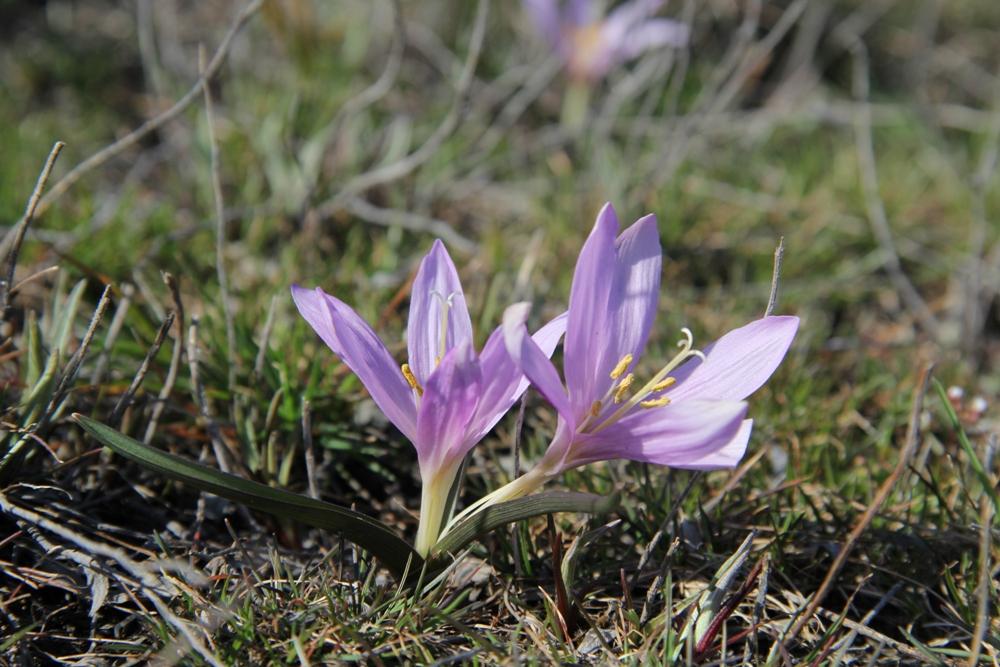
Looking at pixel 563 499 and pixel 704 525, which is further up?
pixel 563 499

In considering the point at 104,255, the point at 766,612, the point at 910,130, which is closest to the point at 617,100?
the point at 910,130

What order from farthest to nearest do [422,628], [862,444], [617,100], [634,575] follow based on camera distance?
[617,100] → [862,444] → [634,575] → [422,628]

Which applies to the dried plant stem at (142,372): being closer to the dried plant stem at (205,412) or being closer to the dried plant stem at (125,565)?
the dried plant stem at (205,412)

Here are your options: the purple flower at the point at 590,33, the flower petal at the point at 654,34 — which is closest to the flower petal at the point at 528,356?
the purple flower at the point at 590,33

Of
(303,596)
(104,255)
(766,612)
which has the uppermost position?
(104,255)

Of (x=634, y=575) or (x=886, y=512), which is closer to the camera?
(x=634, y=575)

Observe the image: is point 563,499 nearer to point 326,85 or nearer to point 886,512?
point 886,512
